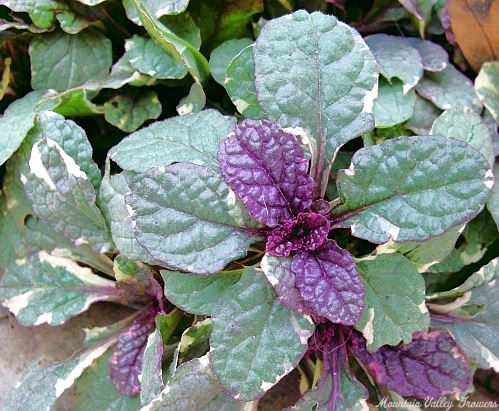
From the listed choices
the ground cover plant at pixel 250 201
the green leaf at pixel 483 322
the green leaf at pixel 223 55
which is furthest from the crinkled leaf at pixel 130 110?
the green leaf at pixel 483 322

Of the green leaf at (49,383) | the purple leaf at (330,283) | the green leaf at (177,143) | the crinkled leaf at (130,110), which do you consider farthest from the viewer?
the crinkled leaf at (130,110)

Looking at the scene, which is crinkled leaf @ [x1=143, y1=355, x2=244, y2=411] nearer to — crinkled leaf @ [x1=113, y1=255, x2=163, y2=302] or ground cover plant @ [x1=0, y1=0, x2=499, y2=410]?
ground cover plant @ [x1=0, y1=0, x2=499, y2=410]

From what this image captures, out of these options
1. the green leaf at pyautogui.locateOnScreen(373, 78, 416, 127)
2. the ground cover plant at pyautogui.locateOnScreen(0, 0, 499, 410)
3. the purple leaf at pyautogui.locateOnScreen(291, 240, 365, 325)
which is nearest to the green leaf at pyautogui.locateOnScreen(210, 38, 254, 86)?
the ground cover plant at pyautogui.locateOnScreen(0, 0, 499, 410)

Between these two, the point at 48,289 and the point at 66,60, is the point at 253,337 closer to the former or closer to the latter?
the point at 48,289

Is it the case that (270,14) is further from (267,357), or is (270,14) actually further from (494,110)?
(267,357)

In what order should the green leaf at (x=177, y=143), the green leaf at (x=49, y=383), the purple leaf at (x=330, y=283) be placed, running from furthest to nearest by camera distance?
the green leaf at (x=49, y=383)
the green leaf at (x=177, y=143)
the purple leaf at (x=330, y=283)

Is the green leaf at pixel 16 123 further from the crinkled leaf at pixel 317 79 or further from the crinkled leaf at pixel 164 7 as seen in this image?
the crinkled leaf at pixel 317 79
